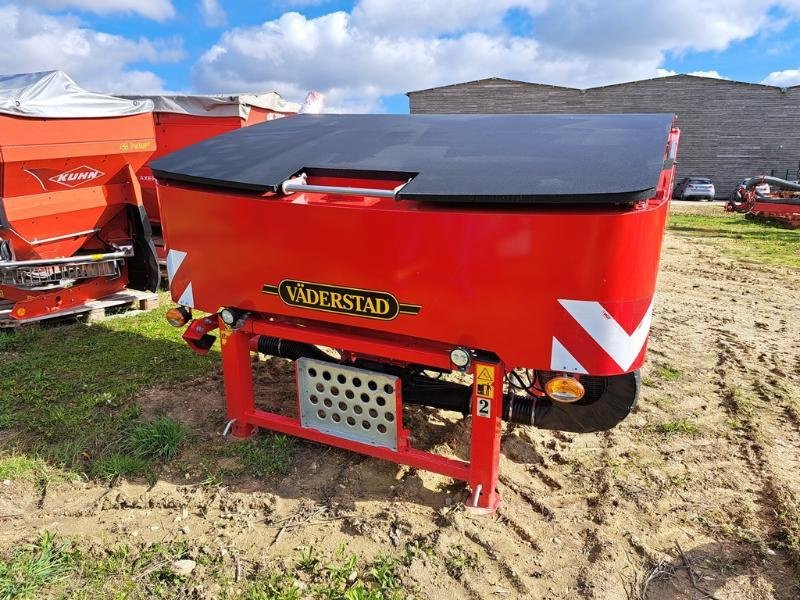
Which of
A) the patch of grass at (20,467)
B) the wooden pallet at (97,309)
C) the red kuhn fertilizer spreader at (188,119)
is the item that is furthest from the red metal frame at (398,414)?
the red kuhn fertilizer spreader at (188,119)

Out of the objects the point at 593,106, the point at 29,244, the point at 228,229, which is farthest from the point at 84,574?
the point at 593,106

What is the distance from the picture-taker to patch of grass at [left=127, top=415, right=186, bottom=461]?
3174 mm

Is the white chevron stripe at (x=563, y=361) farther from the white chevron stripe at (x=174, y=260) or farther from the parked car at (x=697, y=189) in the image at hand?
the parked car at (x=697, y=189)

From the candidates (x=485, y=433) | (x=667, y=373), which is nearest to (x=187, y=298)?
(x=485, y=433)

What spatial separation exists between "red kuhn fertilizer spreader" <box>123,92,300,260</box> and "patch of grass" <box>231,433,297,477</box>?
203 inches

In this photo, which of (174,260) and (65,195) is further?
(65,195)

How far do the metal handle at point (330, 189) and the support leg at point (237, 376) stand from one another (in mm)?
962

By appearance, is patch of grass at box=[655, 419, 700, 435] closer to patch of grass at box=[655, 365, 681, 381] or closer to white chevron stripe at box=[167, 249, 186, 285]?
patch of grass at box=[655, 365, 681, 381]

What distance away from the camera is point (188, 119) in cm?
786

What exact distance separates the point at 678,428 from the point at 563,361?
1.80m

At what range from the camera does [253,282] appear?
2.80 metres

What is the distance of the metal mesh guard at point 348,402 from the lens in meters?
2.76

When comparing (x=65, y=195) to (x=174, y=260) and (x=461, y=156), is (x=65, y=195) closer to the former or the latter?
(x=174, y=260)

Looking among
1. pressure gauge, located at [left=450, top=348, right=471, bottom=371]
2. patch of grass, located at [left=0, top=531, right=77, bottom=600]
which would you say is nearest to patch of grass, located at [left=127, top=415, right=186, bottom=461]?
patch of grass, located at [left=0, top=531, right=77, bottom=600]
